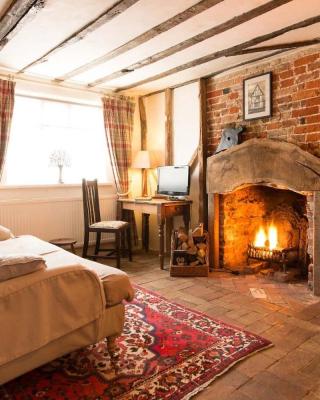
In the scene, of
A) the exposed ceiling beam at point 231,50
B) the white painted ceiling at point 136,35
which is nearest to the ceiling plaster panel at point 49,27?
the white painted ceiling at point 136,35

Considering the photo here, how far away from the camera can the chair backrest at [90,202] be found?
165 inches

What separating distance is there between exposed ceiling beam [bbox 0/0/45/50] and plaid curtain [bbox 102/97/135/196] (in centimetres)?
192

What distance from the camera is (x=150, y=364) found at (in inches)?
76.1

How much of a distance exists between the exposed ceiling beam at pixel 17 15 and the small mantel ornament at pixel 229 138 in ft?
7.25

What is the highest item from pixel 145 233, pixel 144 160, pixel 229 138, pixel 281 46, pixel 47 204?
pixel 281 46

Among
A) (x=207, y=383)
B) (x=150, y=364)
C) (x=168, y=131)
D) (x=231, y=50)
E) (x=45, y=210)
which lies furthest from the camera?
(x=168, y=131)

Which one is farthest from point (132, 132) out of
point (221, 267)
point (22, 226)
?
point (221, 267)

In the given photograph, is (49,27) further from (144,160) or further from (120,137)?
(144,160)

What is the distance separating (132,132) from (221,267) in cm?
232

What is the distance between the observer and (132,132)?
4.98m

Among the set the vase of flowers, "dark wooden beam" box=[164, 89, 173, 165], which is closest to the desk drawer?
"dark wooden beam" box=[164, 89, 173, 165]

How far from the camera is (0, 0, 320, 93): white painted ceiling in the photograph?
2447mm

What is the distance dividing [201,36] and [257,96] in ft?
3.11

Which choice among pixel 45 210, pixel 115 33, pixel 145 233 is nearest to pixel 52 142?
pixel 45 210
